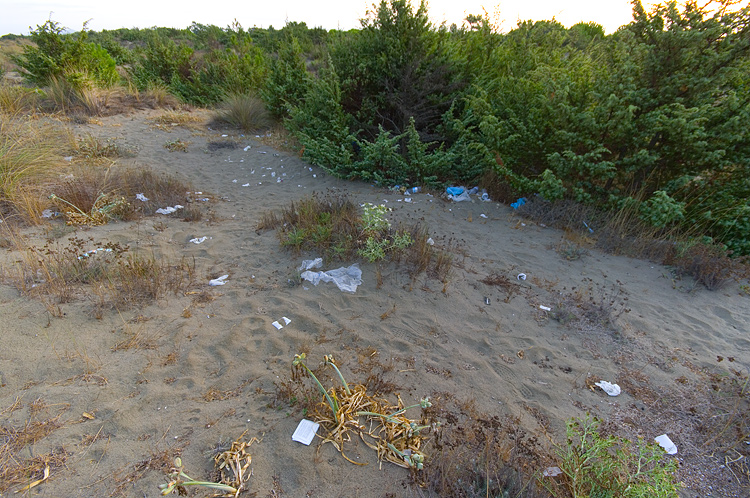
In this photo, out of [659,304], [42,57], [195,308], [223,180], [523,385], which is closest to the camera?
[523,385]

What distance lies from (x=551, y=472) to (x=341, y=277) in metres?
2.36

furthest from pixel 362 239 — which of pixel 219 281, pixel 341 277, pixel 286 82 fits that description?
pixel 286 82

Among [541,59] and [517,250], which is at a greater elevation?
[541,59]

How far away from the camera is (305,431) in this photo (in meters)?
2.25

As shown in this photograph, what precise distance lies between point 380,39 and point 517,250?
4.25 meters

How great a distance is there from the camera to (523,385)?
276cm

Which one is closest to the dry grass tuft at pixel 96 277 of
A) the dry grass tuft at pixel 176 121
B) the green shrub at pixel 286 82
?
the green shrub at pixel 286 82

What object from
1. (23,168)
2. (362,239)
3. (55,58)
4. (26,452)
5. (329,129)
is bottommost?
(26,452)

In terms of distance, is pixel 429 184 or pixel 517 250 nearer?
pixel 517 250

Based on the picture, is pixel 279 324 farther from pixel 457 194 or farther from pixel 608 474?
pixel 457 194

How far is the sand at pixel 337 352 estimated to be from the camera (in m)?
2.13

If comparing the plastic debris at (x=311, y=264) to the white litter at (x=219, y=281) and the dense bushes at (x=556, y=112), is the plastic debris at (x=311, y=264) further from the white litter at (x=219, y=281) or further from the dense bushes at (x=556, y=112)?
the dense bushes at (x=556, y=112)

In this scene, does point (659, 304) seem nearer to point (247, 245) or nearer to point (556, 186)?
point (556, 186)

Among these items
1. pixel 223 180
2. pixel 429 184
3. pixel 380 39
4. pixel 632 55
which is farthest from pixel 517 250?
pixel 223 180
